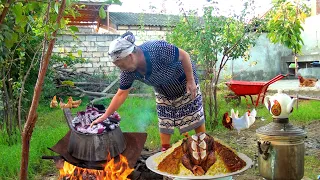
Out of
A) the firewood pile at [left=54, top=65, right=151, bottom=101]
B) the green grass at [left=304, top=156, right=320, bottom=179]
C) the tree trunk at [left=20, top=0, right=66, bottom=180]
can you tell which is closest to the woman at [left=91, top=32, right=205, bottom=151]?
the tree trunk at [left=20, top=0, right=66, bottom=180]

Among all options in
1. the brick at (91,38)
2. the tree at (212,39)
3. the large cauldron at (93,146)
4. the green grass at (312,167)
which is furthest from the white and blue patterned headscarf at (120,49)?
the brick at (91,38)

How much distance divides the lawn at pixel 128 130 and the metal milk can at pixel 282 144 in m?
1.30

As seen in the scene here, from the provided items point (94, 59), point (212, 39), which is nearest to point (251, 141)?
point (212, 39)

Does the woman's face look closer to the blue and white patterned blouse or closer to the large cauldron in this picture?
the blue and white patterned blouse

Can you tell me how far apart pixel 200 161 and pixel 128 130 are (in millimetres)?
3747

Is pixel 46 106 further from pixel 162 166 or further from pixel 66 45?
pixel 162 166

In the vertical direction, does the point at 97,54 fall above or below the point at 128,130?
above

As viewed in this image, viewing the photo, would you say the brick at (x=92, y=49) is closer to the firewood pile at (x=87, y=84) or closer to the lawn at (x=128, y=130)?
the firewood pile at (x=87, y=84)

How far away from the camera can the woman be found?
2.96m

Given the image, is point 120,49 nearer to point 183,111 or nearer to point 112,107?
point 112,107

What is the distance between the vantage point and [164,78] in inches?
133

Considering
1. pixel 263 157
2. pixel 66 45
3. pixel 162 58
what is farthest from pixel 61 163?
pixel 66 45

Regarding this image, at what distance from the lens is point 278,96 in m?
2.88

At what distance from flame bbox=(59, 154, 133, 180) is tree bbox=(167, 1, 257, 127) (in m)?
3.67
